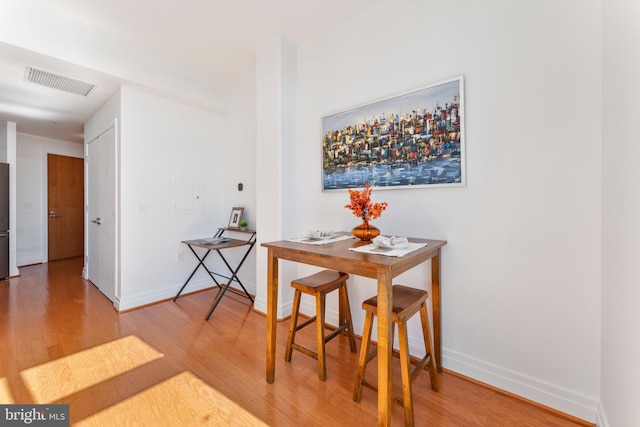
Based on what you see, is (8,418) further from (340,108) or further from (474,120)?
(474,120)

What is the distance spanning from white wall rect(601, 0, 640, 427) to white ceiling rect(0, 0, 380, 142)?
171 cm

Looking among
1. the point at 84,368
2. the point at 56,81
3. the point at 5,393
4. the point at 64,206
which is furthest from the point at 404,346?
the point at 64,206

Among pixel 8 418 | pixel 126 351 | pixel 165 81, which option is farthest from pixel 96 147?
pixel 8 418

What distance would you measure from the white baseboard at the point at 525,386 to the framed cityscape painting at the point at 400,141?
47.4 inches

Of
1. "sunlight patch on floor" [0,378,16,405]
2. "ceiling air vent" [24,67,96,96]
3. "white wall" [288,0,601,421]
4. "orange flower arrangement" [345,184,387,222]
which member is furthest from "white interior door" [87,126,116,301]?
"white wall" [288,0,601,421]

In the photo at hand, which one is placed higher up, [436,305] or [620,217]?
[620,217]

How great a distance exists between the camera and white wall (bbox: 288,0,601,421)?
4.85ft

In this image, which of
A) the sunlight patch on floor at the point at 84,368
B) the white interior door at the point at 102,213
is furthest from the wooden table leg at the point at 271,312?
the white interior door at the point at 102,213

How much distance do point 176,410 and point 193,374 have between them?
34 centimetres

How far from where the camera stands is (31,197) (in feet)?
17.1

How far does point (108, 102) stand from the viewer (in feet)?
11.2

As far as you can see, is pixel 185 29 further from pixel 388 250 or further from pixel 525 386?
pixel 525 386

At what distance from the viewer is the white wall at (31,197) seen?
200 inches

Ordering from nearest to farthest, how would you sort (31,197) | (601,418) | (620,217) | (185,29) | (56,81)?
(620,217)
(601,418)
(185,29)
(56,81)
(31,197)
